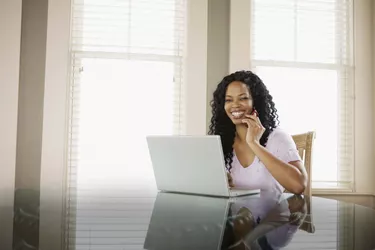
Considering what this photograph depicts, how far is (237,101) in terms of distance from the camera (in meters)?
2.23

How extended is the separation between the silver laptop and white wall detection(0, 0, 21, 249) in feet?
5.18

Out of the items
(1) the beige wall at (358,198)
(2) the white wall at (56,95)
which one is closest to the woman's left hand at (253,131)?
(2) the white wall at (56,95)

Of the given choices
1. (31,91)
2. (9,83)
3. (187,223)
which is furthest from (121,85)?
(187,223)

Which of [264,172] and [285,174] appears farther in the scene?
[264,172]

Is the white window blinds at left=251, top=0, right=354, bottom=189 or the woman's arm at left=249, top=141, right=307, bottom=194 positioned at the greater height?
the white window blinds at left=251, top=0, right=354, bottom=189

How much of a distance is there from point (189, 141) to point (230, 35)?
6.15ft

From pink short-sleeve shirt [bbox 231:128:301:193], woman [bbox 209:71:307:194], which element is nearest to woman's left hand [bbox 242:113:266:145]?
woman [bbox 209:71:307:194]

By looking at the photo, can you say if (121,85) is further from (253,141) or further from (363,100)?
(363,100)

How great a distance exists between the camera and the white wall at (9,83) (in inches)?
113

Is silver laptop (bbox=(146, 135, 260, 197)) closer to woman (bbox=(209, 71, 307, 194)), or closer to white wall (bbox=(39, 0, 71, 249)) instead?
woman (bbox=(209, 71, 307, 194))

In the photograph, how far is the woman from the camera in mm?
1834

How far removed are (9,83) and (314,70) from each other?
229 centimetres

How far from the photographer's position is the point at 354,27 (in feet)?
11.2

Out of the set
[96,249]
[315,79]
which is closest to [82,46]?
[315,79]
